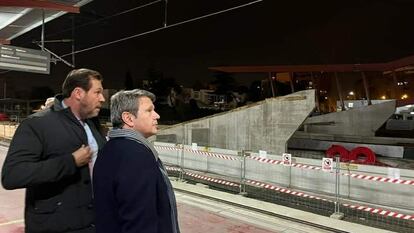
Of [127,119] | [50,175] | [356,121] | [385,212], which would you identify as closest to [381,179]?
[385,212]

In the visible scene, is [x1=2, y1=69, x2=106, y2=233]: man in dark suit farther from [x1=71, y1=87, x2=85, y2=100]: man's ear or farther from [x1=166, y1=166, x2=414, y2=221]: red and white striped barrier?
[x1=166, y1=166, x2=414, y2=221]: red and white striped barrier

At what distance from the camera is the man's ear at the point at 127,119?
6.93 feet

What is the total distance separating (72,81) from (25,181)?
64 cm

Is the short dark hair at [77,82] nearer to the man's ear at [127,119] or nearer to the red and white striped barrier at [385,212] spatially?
the man's ear at [127,119]

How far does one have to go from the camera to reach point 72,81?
2.36 metres

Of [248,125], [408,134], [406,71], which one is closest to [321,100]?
[406,71]

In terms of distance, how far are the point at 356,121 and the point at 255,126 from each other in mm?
15723

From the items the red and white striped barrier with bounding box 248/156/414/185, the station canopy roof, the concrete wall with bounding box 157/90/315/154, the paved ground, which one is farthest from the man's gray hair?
the concrete wall with bounding box 157/90/315/154

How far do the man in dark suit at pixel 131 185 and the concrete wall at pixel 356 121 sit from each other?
2844 cm

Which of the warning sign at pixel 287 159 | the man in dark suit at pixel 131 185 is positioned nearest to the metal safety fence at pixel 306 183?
the warning sign at pixel 287 159

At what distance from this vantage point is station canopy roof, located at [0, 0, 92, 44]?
978cm

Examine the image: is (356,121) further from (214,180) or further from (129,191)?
(129,191)

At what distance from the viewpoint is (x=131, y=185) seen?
1858 millimetres

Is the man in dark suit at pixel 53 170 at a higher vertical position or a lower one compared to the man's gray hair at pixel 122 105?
lower
